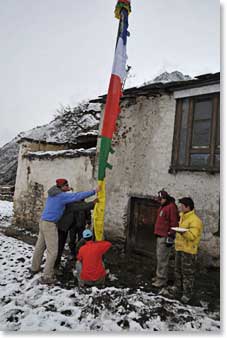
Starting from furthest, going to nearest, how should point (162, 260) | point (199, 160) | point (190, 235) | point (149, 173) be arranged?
point (149, 173)
point (199, 160)
point (162, 260)
point (190, 235)

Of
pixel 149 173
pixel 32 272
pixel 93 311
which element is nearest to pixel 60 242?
pixel 32 272

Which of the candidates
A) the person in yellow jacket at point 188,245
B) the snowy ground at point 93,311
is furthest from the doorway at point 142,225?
the person in yellow jacket at point 188,245

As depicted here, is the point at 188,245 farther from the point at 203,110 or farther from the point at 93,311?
the point at 203,110

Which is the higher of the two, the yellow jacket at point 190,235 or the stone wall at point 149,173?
the stone wall at point 149,173

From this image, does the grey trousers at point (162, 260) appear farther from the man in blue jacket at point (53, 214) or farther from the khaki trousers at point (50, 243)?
the khaki trousers at point (50, 243)

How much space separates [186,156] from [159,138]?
0.68 m

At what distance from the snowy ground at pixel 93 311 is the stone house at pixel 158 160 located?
1.47m

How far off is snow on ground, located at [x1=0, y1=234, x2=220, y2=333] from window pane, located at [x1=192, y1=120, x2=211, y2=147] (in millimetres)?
2547

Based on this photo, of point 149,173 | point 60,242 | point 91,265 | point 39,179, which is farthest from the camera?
point 39,179

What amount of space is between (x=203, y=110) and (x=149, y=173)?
1.51 metres

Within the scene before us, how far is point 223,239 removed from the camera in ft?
8.79

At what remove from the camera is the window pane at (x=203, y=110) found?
4.49 m

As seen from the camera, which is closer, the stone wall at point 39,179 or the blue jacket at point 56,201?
the blue jacket at point 56,201

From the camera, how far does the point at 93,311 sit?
2.91m
